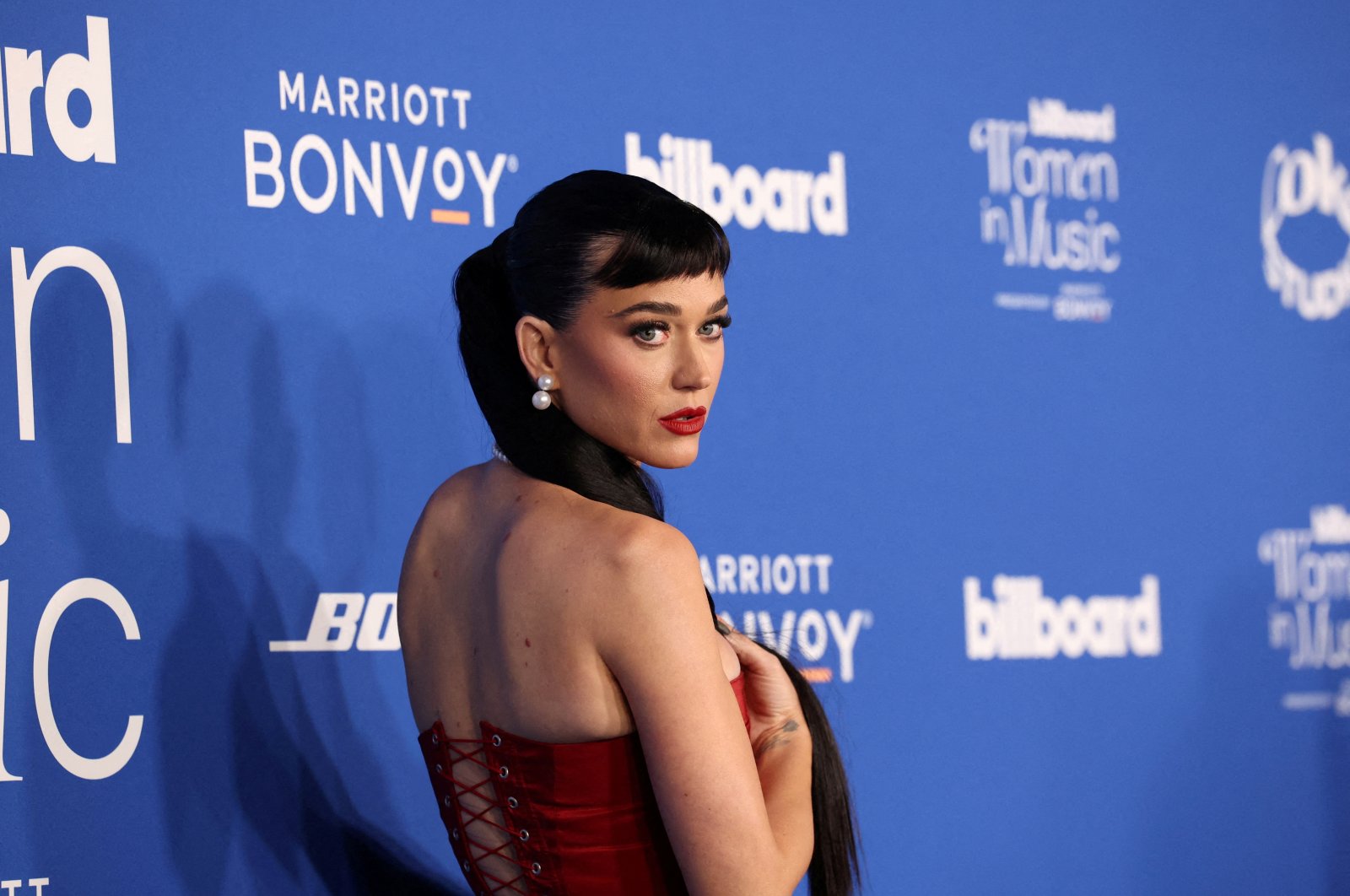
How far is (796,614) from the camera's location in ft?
8.82

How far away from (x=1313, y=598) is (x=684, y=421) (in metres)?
2.05

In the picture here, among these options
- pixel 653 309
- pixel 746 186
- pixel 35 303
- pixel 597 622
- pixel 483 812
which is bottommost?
pixel 483 812

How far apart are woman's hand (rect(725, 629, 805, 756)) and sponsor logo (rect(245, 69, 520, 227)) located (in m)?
1.06

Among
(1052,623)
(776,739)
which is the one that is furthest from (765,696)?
(1052,623)

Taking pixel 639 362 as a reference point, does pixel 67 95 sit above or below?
above

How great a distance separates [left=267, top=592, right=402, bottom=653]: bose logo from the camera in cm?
229

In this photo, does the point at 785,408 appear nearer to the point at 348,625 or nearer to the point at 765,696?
the point at 348,625

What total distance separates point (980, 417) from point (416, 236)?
1.14 metres

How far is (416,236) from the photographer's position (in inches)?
95.6

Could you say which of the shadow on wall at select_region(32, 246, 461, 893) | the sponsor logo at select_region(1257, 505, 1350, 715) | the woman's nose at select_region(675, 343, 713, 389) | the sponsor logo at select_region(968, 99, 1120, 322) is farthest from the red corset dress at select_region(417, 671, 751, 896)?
the sponsor logo at select_region(1257, 505, 1350, 715)

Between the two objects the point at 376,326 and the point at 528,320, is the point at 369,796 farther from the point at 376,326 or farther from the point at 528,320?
the point at 528,320

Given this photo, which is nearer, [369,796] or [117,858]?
[117,858]

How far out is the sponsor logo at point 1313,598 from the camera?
3213 mm

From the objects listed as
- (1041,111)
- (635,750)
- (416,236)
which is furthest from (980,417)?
(635,750)
